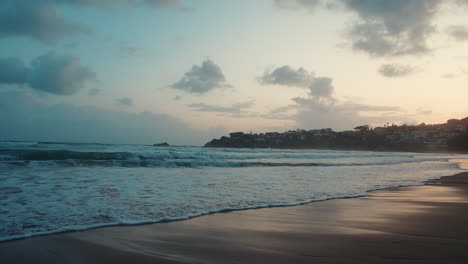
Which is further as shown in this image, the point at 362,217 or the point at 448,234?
the point at 362,217

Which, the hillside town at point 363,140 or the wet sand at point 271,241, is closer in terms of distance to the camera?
the wet sand at point 271,241

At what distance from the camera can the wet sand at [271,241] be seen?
3170mm

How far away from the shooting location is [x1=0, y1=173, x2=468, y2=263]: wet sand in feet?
10.4

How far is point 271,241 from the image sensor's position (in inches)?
150

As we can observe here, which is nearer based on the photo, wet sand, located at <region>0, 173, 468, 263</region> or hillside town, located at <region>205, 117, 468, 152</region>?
wet sand, located at <region>0, 173, 468, 263</region>

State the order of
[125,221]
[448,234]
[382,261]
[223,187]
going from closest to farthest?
[382,261]
[448,234]
[125,221]
[223,187]

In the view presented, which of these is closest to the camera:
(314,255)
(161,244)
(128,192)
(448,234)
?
(314,255)

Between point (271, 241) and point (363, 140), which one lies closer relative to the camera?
point (271, 241)

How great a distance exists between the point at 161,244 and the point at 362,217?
343cm

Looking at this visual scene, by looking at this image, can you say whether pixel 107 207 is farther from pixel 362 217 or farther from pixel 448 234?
pixel 448 234

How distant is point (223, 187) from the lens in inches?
342

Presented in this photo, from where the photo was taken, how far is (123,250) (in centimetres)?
340

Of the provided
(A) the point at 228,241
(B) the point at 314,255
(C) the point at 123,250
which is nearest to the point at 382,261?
(B) the point at 314,255

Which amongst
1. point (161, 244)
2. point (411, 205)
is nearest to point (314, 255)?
point (161, 244)
